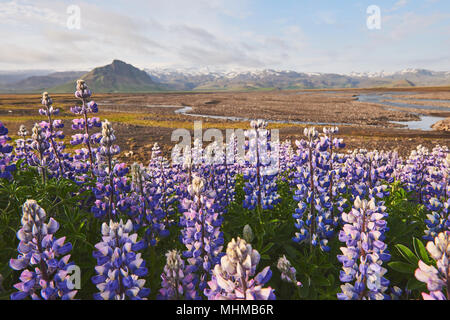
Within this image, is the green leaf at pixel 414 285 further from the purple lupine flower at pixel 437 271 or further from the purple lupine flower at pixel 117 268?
the purple lupine flower at pixel 117 268

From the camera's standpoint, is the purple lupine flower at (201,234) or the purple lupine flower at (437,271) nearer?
the purple lupine flower at (437,271)

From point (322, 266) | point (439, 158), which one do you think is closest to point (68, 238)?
point (322, 266)

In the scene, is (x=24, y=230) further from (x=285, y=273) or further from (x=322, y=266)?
(x=322, y=266)

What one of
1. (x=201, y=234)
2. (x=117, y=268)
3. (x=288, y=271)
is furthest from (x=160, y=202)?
(x=288, y=271)

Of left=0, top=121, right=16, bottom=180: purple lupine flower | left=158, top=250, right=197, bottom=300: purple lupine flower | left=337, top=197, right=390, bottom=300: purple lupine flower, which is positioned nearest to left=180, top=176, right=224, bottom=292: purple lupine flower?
left=158, top=250, right=197, bottom=300: purple lupine flower

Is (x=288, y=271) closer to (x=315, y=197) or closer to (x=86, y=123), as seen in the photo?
(x=315, y=197)

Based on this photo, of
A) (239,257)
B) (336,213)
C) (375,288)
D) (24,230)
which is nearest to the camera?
(239,257)

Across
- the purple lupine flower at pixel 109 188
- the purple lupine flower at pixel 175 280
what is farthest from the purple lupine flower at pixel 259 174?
the purple lupine flower at pixel 175 280

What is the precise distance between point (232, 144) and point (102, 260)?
5.22m

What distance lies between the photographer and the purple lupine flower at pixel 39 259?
1.83 m

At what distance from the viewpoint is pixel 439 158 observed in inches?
278

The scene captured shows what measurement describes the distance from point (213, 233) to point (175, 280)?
770mm

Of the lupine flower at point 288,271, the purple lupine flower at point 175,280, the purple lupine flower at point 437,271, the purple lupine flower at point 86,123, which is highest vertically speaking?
the purple lupine flower at point 86,123

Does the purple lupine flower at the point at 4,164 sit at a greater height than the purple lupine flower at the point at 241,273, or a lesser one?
greater
